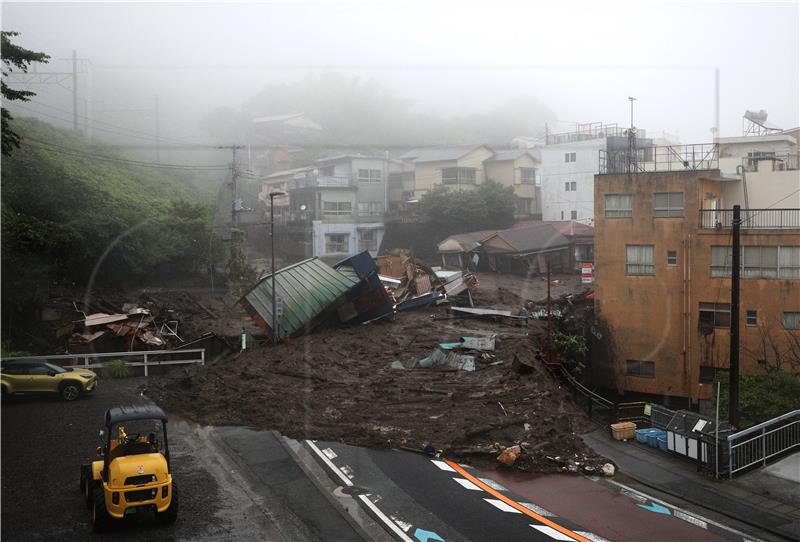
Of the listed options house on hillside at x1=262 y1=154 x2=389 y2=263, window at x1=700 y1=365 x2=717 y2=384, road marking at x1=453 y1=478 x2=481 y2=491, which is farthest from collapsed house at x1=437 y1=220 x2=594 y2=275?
road marking at x1=453 y1=478 x2=481 y2=491

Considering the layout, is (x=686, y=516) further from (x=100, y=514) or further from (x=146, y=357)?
(x=146, y=357)

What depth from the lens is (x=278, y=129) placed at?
5519 centimetres

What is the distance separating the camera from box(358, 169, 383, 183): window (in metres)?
37.5

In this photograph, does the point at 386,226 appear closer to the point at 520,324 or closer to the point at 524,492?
the point at 520,324

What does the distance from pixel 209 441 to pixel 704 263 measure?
13.9 meters

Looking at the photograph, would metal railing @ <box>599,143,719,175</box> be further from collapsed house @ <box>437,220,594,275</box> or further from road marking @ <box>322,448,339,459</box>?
road marking @ <box>322,448,339,459</box>

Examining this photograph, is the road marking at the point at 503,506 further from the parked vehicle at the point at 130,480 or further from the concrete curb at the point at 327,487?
the parked vehicle at the point at 130,480

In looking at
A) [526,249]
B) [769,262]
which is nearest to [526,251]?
[526,249]

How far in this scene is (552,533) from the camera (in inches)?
274

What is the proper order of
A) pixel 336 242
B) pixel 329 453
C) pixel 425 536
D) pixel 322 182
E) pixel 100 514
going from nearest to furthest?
1. pixel 100 514
2. pixel 425 536
3. pixel 329 453
4. pixel 336 242
5. pixel 322 182

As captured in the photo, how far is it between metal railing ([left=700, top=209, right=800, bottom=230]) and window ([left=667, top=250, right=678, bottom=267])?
978 millimetres

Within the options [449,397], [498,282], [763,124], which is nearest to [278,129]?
[498,282]

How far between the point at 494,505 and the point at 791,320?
495 inches

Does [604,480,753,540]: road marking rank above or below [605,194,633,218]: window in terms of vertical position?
below
